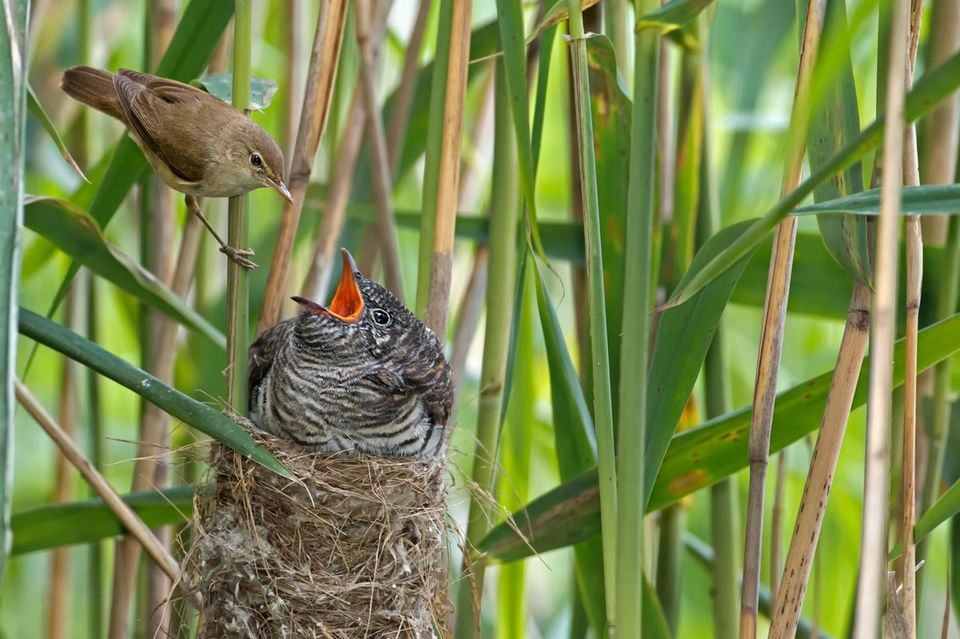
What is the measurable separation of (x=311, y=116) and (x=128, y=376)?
486 millimetres

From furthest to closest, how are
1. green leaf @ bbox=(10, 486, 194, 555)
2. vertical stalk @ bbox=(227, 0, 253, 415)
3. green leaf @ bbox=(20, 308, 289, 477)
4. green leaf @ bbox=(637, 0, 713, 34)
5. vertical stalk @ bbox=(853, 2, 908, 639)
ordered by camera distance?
green leaf @ bbox=(10, 486, 194, 555) → vertical stalk @ bbox=(227, 0, 253, 415) → green leaf @ bbox=(20, 308, 289, 477) → green leaf @ bbox=(637, 0, 713, 34) → vertical stalk @ bbox=(853, 2, 908, 639)

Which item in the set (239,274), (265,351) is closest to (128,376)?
(239,274)

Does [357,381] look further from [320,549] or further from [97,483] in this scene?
[97,483]

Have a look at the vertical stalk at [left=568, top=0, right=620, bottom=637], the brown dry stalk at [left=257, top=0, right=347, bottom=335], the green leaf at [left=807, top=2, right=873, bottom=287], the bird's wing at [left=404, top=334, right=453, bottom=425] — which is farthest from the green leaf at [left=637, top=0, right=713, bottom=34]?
the bird's wing at [left=404, top=334, right=453, bottom=425]

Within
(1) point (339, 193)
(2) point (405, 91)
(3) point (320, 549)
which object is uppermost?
(2) point (405, 91)

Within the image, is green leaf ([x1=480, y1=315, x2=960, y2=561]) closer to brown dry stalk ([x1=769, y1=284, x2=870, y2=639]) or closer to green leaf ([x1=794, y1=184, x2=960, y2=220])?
brown dry stalk ([x1=769, y1=284, x2=870, y2=639])

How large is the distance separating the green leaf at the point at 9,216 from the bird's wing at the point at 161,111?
460 millimetres

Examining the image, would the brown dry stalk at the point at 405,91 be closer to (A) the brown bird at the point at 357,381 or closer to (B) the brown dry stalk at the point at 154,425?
(A) the brown bird at the point at 357,381

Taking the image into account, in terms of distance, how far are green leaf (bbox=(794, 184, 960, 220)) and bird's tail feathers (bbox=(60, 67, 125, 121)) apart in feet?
3.12

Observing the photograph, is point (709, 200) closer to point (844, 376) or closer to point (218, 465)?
point (844, 376)

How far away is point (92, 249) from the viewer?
4.53 feet

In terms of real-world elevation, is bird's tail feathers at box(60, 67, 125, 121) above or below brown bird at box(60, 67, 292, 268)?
above

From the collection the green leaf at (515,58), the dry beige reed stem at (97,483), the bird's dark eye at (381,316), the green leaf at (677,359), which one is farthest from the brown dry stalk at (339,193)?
the green leaf at (677,359)

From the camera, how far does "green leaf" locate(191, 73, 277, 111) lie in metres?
1.30
